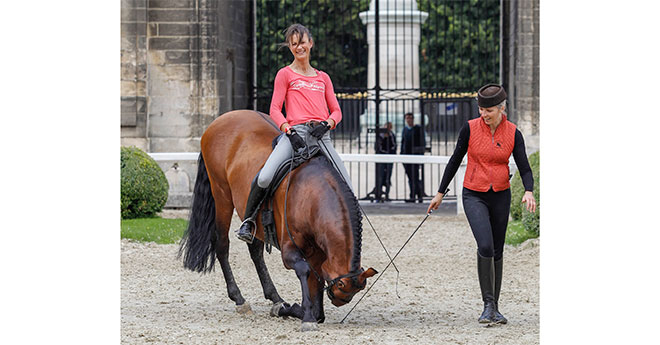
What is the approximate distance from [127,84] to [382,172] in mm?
4365

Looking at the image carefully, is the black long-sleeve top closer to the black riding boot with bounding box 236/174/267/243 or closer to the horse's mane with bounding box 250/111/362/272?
the horse's mane with bounding box 250/111/362/272

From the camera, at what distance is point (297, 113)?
252 inches

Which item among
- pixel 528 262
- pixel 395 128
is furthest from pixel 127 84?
pixel 528 262

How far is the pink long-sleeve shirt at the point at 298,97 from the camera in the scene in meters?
6.37

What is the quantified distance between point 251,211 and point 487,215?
1.58 metres

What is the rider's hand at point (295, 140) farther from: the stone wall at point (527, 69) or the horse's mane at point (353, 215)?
the stone wall at point (527, 69)

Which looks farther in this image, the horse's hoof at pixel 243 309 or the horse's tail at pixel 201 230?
the horse's tail at pixel 201 230

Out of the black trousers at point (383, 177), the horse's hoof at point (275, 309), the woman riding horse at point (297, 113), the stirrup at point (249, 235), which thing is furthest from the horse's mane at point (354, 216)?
the black trousers at point (383, 177)

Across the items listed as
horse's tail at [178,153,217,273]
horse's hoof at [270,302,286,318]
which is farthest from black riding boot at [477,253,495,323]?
horse's tail at [178,153,217,273]

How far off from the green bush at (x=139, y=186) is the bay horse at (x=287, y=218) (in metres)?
4.29

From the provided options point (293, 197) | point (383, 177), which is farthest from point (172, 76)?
point (293, 197)

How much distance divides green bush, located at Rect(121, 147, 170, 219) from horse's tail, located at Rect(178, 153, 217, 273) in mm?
4293

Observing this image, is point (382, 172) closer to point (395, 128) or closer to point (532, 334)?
point (395, 128)

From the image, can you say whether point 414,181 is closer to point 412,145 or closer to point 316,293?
point 412,145
